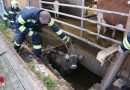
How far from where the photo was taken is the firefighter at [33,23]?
4.20 m

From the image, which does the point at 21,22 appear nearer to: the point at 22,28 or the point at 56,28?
the point at 22,28

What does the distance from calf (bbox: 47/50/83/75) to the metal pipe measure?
5.19 ft

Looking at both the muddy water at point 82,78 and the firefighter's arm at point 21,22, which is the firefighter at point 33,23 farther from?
the muddy water at point 82,78

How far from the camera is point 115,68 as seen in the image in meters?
2.93

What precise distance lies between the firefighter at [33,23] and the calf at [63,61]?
1.67 ft

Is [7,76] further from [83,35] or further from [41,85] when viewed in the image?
[83,35]

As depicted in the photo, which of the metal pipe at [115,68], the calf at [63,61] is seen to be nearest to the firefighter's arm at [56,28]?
the calf at [63,61]

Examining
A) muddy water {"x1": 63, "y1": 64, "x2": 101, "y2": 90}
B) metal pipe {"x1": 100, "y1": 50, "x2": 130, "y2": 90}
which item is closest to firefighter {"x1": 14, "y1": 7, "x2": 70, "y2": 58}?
muddy water {"x1": 63, "y1": 64, "x2": 101, "y2": 90}

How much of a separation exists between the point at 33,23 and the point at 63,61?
136cm

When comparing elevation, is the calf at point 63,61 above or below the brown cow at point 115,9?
below

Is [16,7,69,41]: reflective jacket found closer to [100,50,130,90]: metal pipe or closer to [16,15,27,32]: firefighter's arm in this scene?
[16,15,27,32]: firefighter's arm

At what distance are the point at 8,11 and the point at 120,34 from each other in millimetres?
4991

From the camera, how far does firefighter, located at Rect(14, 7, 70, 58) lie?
4.20 meters

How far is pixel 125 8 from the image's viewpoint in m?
4.35
